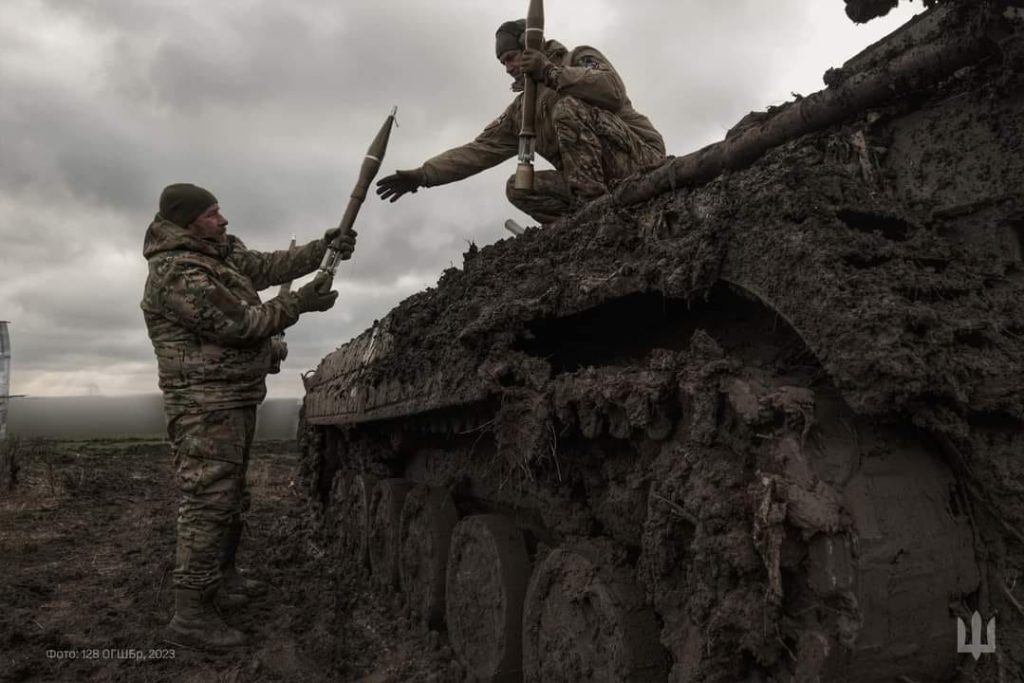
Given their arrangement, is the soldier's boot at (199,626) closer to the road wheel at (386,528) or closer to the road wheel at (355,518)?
the road wheel at (386,528)

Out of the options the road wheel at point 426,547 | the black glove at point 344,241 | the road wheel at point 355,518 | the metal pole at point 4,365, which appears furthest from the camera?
the metal pole at point 4,365

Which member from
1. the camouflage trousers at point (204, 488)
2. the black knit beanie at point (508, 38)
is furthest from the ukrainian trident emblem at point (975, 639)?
the black knit beanie at point (508, 38)

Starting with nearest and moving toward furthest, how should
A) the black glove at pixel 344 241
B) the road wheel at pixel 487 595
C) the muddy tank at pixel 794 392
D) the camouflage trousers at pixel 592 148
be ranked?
the muddy tank at pixel 794 392
the road wheel at pixel 487 595
the camouflage trousers at pixel 592 148
the black glove at pixel 344 241

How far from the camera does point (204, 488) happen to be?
14.7ft

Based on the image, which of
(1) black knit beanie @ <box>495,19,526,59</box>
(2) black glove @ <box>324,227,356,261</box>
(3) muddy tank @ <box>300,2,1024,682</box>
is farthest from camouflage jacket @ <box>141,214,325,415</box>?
(1) black knit beanie @ <box>495,19,526,59</box>

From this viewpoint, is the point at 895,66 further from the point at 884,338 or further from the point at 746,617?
the point at 746,617

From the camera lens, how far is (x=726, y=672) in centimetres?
180

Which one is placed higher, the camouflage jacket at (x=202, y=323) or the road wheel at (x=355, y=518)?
the camouflage jacket at (x=202, y=323)

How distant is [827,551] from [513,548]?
190cm

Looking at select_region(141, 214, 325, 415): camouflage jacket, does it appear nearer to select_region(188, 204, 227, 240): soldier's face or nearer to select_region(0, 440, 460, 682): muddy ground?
select_region(188, 204, 227, 240): soldier's face

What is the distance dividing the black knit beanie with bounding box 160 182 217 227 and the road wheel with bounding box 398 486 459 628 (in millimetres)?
2221

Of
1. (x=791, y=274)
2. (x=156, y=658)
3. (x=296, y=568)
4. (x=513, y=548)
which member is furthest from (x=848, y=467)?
(x=296, y=568)

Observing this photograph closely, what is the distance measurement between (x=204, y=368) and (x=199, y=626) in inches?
58.9

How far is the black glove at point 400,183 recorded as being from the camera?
5.39m
